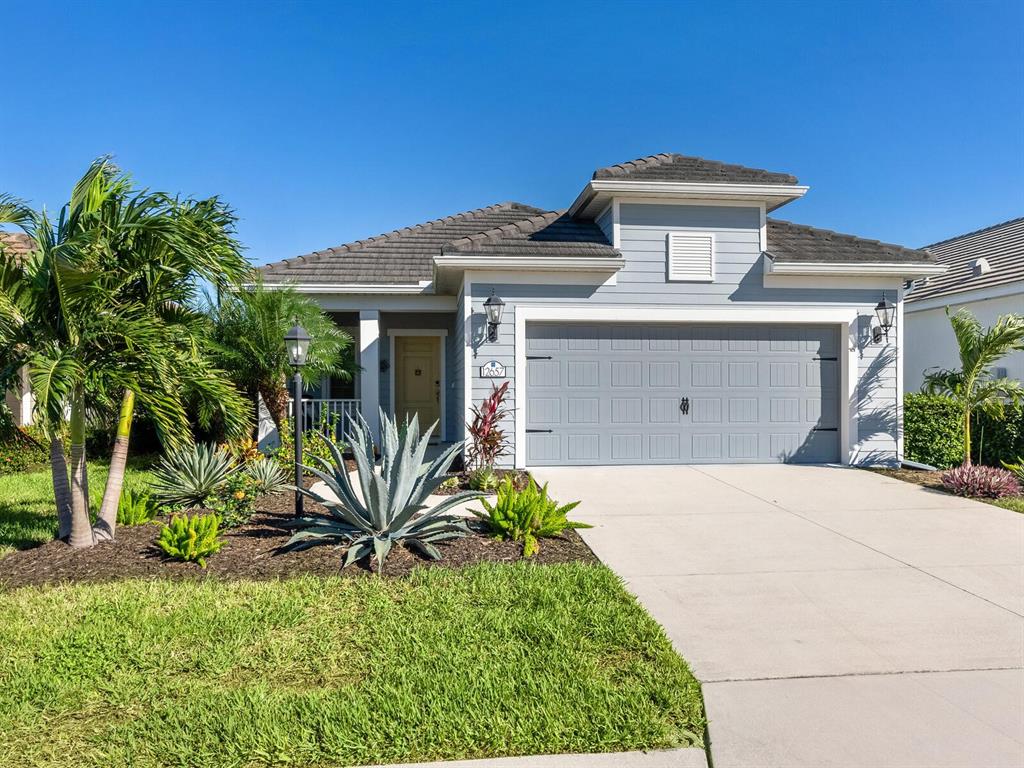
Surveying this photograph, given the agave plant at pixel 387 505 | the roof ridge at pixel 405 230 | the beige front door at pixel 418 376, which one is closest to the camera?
the agave plant at pixel 387 505

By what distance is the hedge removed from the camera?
937 centimetres

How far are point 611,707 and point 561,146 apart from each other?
14.8m

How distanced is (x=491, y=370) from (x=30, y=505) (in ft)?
19.2

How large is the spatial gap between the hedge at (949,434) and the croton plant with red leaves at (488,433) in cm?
659

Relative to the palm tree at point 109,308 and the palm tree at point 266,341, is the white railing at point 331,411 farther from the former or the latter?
the palm tree at point 109,308

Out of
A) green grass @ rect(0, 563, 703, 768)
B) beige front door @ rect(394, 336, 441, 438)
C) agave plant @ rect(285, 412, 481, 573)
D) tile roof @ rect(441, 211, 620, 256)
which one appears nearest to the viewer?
green grass @ rect(0, 563, 703, 768)

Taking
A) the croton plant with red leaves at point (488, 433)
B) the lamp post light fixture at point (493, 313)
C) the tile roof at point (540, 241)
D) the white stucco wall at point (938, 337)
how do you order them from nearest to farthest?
the croton plant with red leaves at point (488, 433) < the lamp post light fixture at point (493, 313) < the tile roof at point (540, 241) < the white stucco wall at point (938, 337)

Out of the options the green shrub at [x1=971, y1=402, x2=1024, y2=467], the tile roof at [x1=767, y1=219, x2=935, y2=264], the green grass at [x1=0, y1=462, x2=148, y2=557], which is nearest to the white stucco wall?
the green shrub at [x1=971, y1=402, x2=1024, y2=467]

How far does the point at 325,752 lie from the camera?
2344 millimetres

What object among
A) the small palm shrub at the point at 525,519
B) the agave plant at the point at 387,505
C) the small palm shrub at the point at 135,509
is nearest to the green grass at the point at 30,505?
the small palm shrub at the point at 135,509

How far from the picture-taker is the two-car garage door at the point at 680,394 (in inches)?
370

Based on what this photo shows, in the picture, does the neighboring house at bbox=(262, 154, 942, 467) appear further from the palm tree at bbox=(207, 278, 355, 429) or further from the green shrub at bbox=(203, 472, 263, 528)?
the green shrub at bbox=(203, 472, 263, 528)

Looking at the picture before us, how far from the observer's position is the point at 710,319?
9445 mm

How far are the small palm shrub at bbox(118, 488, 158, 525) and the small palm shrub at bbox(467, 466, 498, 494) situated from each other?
3.54 m
